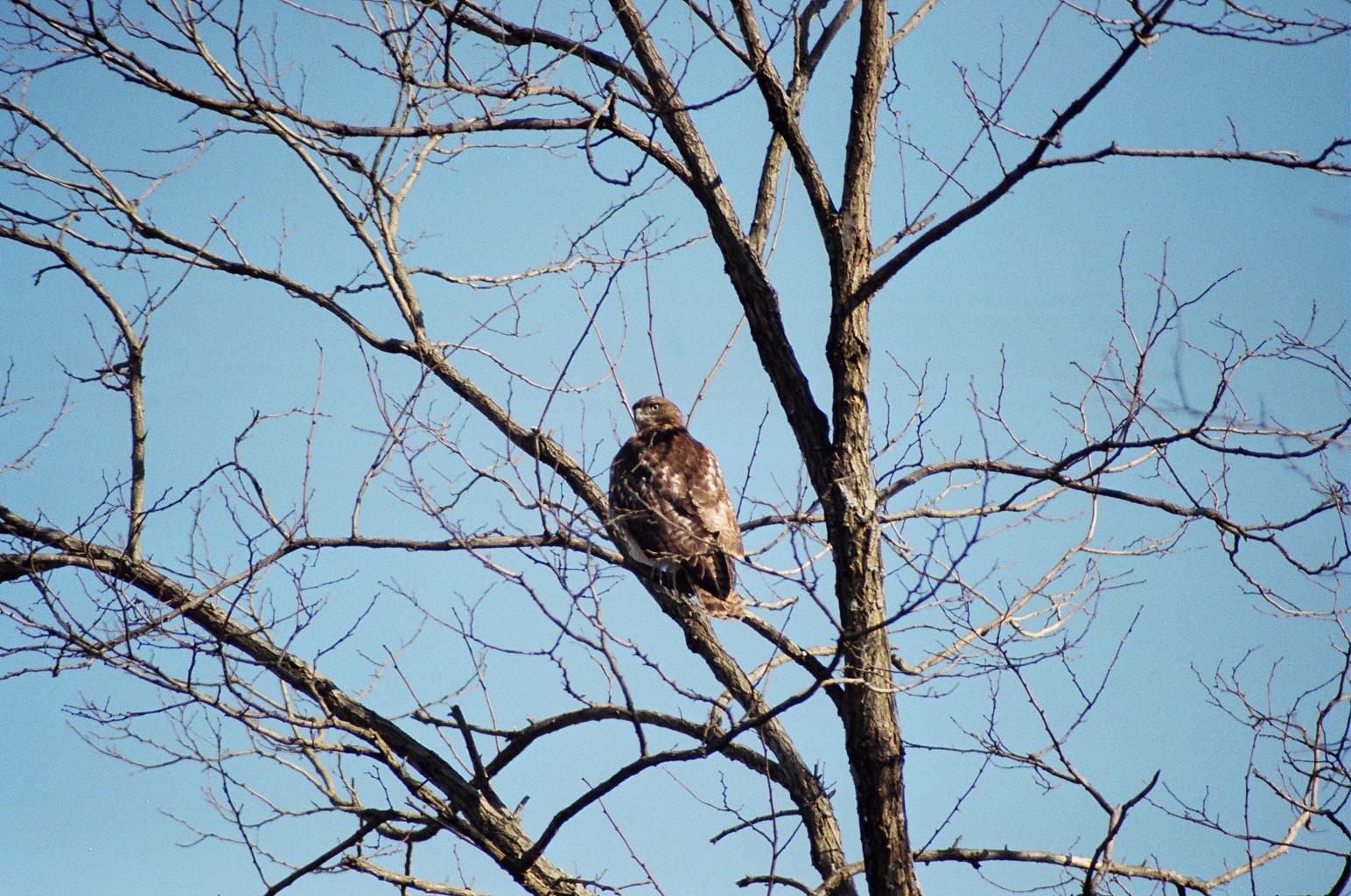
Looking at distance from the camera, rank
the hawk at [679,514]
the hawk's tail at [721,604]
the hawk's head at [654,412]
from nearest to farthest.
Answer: the hawk's tail at [721,604]
the hawk at [679,514]
the hawk's head at [654,412]

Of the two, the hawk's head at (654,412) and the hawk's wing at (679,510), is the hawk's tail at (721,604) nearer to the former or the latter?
the hawk's wing at (679,510)

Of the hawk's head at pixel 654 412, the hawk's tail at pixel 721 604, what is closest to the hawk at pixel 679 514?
the hawk's tail at pixel 721 604

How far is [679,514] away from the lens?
633 centimetres

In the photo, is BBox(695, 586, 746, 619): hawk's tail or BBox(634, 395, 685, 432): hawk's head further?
BBox(634, 395, 685, 432): hawk's head

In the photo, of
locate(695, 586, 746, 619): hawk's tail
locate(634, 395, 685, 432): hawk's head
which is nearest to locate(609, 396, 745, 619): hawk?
locate(695, 586, 746, 619): hawk's tail

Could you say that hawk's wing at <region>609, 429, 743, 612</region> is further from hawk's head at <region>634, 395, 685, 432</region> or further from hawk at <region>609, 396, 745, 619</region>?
hawk's head at <region>634, 395, 685, 432</region>

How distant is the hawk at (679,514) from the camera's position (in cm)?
605

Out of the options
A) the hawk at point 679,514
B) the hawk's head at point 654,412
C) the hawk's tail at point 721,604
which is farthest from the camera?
the hawk's head at point 654,412

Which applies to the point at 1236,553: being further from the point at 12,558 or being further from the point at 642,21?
the point at 12,558

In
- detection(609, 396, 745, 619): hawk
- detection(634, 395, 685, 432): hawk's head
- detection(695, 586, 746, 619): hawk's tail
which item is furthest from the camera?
detection(634, 395, 685, 432): hawk's head

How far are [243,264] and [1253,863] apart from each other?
17.6 ft

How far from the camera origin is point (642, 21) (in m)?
5.00

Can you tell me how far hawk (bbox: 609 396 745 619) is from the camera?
19.9 feet

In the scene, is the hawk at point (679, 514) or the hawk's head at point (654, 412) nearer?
the hawk at point (679, 514)
